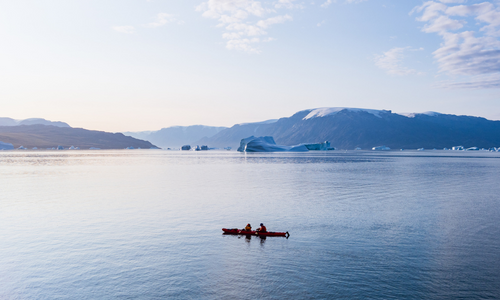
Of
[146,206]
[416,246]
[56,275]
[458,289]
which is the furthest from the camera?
[146,206]

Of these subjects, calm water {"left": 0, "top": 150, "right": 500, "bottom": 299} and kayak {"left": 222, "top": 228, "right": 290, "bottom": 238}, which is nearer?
calm water {"left": 0, "top": 150, "right": 500, "bottom": 299}

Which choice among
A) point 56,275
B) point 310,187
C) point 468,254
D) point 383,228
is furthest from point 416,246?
point 310,187

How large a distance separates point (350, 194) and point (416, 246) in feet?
62.5

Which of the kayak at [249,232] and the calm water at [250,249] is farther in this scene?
the kayak at [249,232]

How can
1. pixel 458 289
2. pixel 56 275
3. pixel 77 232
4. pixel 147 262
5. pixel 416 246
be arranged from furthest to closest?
1. pixel 77 232
2. pixel 416 246
3. pixel 147 262
4. pixel 56 275
5. pixel 458 289

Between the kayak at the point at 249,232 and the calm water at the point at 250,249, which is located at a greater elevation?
the kayak at the point at 249,232

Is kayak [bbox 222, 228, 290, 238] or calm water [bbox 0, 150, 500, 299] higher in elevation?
kayak [bbox 222, 228, 290, 238]

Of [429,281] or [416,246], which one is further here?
[416,246]

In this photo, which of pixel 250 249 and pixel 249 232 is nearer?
pixel 250 249

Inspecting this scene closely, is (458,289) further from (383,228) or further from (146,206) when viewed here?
(146,206)

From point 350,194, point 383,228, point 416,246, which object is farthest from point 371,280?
point 350,194

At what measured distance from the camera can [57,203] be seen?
3266 centimetres

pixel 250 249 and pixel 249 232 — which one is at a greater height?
pixel 249 232

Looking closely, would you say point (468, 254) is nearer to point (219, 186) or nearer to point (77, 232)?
point (77, 232)
